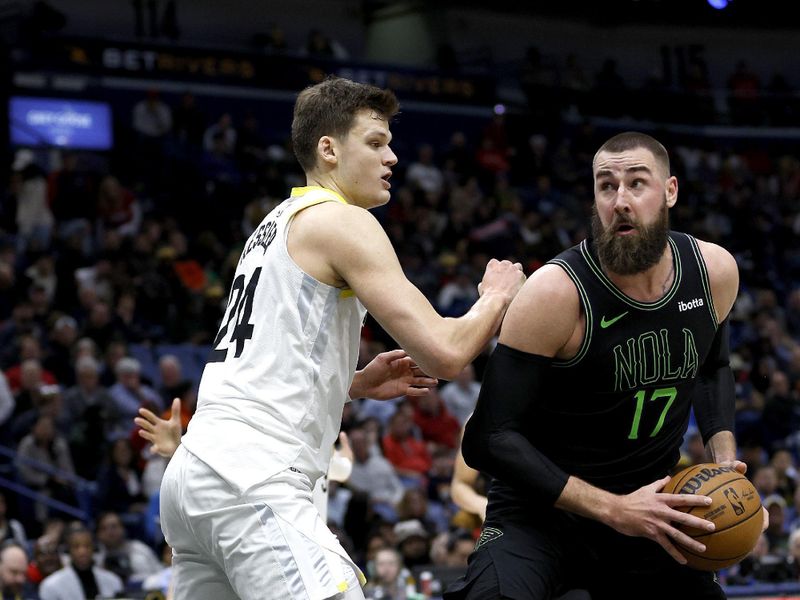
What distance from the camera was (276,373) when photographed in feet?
12.3

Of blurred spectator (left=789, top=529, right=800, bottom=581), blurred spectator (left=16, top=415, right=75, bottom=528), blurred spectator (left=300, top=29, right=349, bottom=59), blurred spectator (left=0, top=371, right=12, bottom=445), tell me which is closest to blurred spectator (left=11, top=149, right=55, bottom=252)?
blurred spectator (left=0, top=371, right=12, bottom=445)

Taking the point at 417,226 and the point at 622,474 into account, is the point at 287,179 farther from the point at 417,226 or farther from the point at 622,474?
the point at 622,474

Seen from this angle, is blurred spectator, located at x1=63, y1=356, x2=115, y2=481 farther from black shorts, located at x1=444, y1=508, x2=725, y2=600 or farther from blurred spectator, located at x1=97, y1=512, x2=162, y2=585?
black shorts, located at x1=444, y1=508, x2=725, y2=600

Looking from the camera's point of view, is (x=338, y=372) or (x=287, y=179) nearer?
(x=338, y=372)

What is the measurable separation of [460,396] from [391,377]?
29.9 ft

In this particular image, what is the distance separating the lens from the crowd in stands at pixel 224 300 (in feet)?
33.6

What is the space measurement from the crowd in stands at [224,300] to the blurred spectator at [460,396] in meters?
0.03

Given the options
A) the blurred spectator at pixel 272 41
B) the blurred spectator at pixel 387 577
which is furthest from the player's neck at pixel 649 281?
the blurred spectator at pixel 272 41

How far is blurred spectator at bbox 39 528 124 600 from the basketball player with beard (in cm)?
505

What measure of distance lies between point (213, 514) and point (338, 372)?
1.94 ft

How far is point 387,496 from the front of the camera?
1180 centimetres

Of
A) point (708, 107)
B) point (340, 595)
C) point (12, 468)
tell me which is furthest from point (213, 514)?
point (708, 107)

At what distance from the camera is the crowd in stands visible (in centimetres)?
1023

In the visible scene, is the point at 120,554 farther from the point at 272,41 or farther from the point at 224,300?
the point at 272,41
